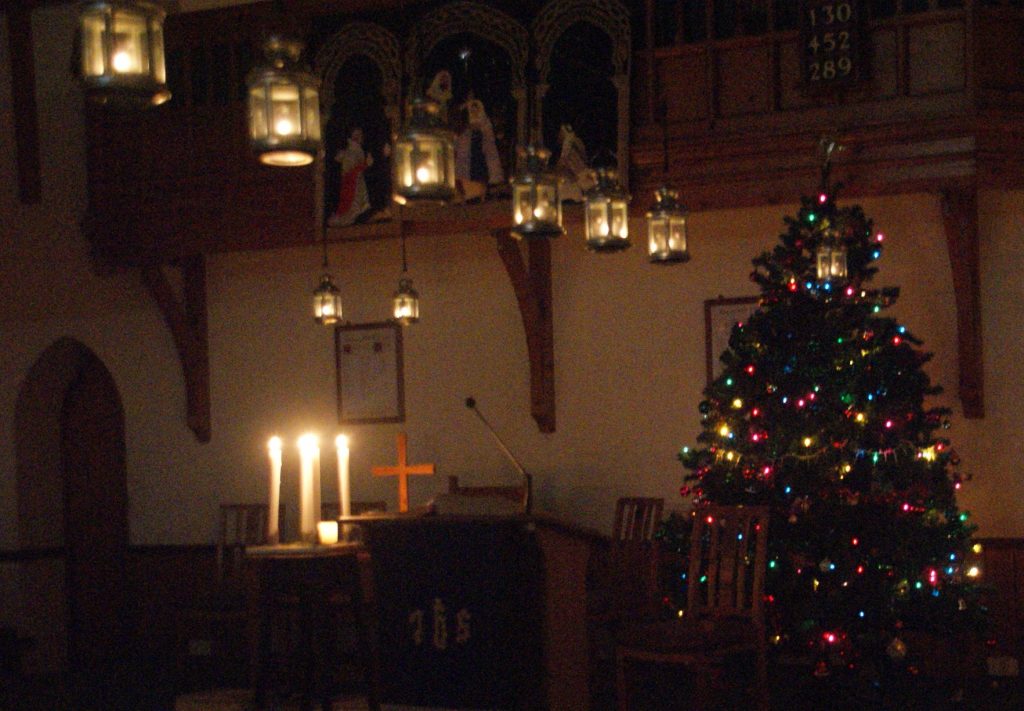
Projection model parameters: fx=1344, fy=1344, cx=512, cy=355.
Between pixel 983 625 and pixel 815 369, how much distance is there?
1491 millimetres

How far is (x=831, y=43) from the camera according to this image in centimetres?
738

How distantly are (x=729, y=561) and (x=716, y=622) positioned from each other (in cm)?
28

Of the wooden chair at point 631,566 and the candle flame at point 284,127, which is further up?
the candle flame at point 284,127

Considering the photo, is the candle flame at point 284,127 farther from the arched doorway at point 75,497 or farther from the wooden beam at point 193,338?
the arched doorway at point 75,497

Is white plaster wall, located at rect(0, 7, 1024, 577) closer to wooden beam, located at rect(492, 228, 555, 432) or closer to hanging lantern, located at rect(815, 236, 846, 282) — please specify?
wooden beam, located at rect(492, 228, 555, 432)

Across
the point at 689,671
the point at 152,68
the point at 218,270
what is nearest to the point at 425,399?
the point at 218,270

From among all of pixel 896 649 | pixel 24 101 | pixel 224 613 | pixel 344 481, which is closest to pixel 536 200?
pixel 344 481

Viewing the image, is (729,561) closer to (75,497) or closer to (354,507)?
(354,507)

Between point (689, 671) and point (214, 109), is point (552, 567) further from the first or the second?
point (214, 109)

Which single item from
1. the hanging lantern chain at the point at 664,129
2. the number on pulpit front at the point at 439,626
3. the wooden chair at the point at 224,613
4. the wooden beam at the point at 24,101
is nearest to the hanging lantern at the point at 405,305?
the hanging lantern chain at the point at 664,129

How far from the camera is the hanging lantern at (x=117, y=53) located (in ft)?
10.2

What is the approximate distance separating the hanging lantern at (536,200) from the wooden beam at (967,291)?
3872 millimetres

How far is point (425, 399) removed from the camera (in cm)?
939

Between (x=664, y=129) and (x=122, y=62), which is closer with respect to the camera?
(x=122, y=62)
